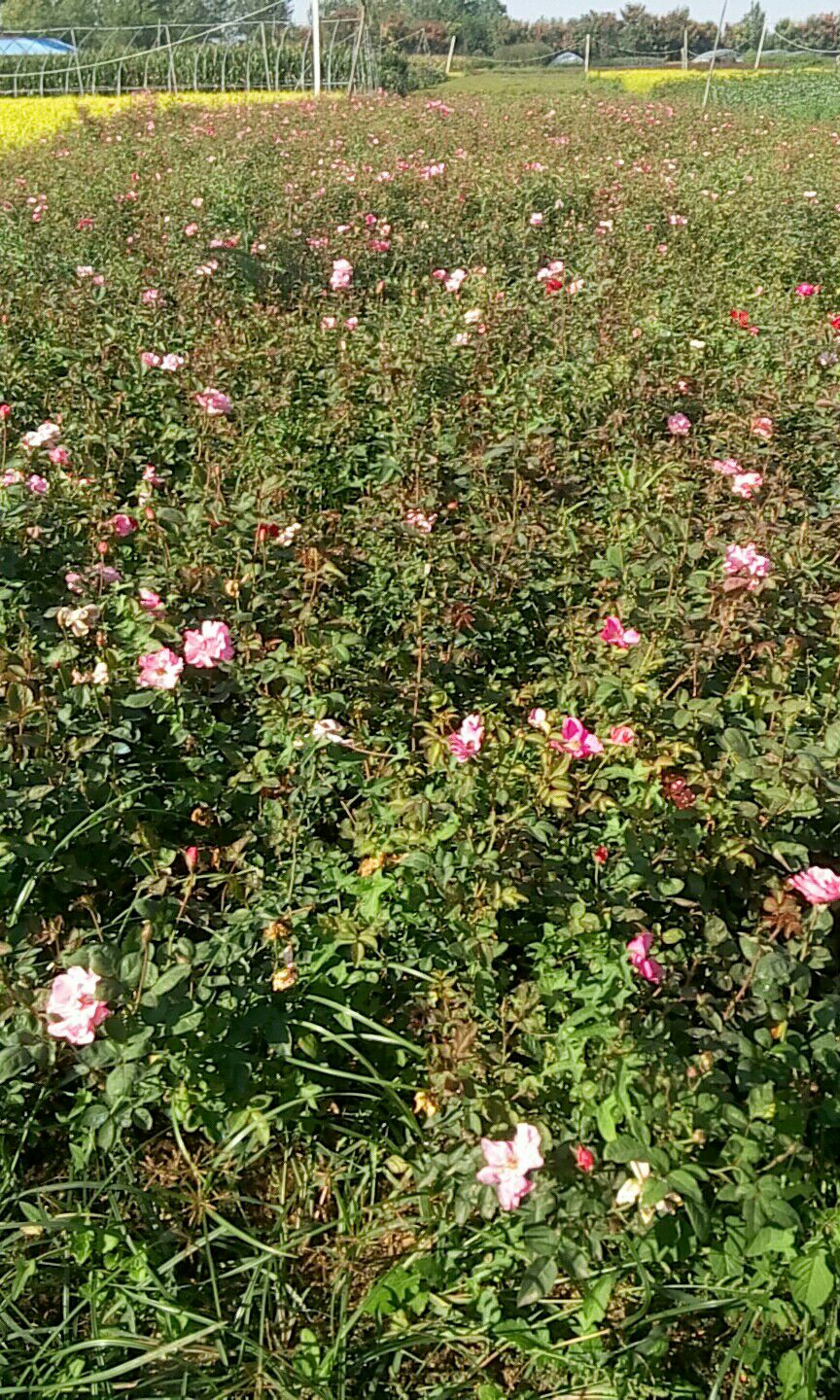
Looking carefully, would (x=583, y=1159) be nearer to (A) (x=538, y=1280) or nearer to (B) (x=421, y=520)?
(A) (x=538, y=1280)

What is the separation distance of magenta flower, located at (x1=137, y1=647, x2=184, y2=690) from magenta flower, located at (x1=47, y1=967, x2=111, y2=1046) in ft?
2.41

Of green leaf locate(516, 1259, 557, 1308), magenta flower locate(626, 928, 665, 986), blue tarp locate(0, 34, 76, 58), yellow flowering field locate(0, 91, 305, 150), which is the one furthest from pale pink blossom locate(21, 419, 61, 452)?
blue tarp locate(0, 34, 76, 58)

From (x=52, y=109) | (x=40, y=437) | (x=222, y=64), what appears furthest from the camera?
(x=222, y=64)

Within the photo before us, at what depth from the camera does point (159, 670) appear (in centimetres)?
202

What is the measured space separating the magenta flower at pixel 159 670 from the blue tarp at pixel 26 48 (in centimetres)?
2665

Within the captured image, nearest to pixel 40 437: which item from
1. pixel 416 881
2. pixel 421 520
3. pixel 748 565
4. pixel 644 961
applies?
pixel 421 520

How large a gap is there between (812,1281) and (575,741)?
2.84 feet

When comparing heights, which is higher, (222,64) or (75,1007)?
(222,64)

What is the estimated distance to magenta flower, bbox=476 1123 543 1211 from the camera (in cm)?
132

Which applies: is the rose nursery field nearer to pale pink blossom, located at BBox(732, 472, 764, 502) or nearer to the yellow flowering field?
pale pink blossom, located at BBox(732, 472, 764, 502)

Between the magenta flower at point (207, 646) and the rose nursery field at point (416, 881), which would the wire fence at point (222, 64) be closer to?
the rose nursery field at point (416, 881)

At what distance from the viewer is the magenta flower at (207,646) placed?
2014mm

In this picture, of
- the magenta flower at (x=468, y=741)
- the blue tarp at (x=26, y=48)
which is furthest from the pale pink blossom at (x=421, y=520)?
the blue tarp at (x=26, y=48)

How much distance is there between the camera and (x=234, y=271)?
4.75 metres
